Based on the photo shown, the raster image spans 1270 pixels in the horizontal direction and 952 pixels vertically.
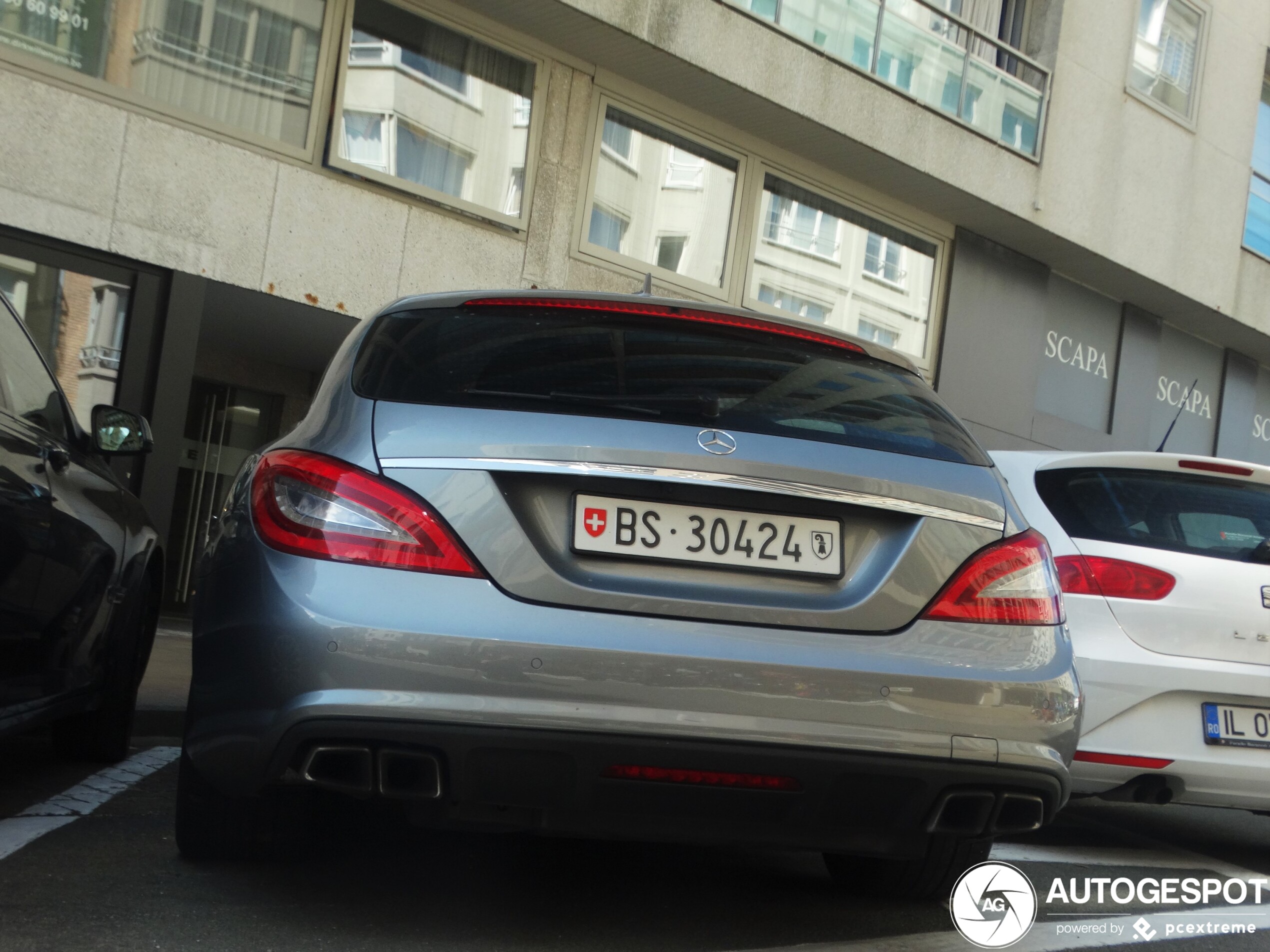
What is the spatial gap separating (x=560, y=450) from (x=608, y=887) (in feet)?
4.67

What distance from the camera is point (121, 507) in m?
4.88

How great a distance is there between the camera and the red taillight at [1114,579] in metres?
4.95

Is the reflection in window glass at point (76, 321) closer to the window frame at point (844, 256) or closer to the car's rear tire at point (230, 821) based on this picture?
the window frame at point (844, 256)

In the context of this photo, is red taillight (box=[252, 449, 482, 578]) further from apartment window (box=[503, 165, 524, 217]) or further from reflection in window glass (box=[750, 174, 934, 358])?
reflection in window glass (box=[750, 174, 934, 358])

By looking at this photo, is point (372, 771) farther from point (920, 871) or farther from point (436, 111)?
point (436, 111)

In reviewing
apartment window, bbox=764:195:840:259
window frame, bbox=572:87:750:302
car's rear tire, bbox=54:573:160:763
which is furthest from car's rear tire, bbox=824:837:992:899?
apartment window, bbox=764:195:840:259

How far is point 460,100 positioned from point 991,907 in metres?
9.79

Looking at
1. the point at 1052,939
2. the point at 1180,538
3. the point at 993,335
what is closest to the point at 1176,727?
the point at 1180,538

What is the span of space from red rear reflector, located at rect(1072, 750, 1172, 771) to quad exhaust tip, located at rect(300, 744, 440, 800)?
284 cm

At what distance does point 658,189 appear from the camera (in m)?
13.6

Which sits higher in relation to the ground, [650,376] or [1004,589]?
[650,376]

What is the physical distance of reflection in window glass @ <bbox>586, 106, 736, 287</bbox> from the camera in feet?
43.4

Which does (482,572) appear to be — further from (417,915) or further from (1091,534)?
(1091,534)

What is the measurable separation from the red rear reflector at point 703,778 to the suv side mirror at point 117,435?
264cm
